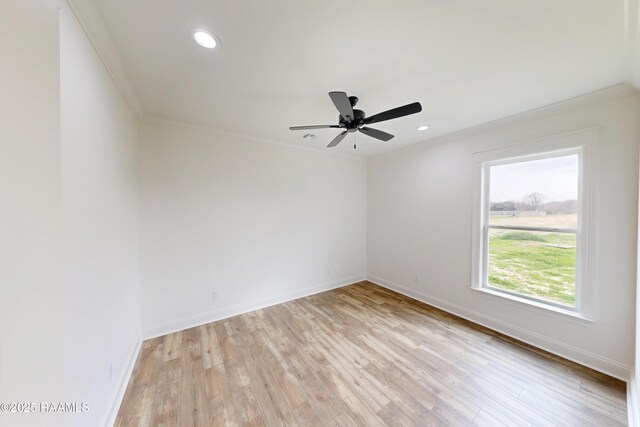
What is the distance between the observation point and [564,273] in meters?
2.20

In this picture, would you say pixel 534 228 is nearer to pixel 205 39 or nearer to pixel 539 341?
pixel 539 341

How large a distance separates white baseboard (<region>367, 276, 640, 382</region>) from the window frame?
0.32 meters

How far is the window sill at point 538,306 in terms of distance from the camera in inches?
79.8

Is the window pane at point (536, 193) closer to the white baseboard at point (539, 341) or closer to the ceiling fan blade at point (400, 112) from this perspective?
the white baseboard at point (539, 341)

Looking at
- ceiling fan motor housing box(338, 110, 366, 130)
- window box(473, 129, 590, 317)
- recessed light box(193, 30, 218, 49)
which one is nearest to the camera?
recessed light box(193, 30, 218, 49)

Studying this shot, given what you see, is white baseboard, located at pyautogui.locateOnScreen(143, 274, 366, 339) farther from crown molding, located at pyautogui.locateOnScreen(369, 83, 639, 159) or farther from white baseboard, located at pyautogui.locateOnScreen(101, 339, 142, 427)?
→ crown molding, located at pyautogui.locateOnScreen(369, 83, 639, 159)

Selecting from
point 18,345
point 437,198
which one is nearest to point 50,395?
point 18,345

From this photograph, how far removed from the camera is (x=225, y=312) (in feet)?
9.47

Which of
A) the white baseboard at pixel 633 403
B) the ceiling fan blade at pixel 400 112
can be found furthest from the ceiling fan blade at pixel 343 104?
the white baseboard at pixel 633 403

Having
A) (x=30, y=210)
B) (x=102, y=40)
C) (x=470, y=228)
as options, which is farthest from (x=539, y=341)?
(x=102, y=40)

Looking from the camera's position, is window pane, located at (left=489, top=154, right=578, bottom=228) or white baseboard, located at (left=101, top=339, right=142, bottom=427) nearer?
white baseboard, located at (left=101, top=339, right=142, bottom=427)

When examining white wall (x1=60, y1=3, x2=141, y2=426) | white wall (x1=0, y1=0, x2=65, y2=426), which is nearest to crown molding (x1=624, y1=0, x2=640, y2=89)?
white wall (x1=0, y1=0, x2=65, y2=426)

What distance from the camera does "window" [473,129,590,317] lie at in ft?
6.92

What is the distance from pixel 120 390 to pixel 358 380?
1.91 metres
